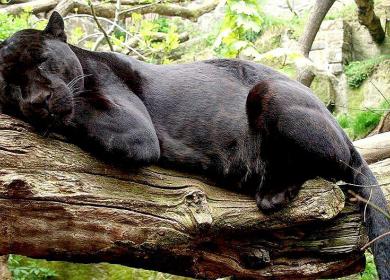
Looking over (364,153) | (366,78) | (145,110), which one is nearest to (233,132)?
(145,110)

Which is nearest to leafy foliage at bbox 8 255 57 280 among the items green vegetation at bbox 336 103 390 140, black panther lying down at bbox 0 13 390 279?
black panther lying down at bbox 0 13 390 279

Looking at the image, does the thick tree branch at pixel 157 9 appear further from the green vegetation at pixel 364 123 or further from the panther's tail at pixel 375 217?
the panther's tail at pixel 375 217

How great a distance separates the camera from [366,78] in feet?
29.6

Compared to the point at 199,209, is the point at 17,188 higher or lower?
higher

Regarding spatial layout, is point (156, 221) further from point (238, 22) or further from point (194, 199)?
point (238, 22)

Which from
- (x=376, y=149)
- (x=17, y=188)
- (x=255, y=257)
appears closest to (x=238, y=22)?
(x=376, y=149)

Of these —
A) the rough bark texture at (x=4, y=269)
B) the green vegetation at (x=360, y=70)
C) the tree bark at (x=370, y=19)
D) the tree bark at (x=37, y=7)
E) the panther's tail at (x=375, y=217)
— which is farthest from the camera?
the green vegetation at (x=360, y=70)

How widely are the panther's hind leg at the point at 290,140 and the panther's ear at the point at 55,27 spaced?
44.8 inches

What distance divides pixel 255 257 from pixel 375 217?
0.70m

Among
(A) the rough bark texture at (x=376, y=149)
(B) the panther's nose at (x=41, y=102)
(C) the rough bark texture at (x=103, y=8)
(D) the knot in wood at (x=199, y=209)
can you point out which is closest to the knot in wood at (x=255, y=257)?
(D) the knot in wood at (x=199, y=209)

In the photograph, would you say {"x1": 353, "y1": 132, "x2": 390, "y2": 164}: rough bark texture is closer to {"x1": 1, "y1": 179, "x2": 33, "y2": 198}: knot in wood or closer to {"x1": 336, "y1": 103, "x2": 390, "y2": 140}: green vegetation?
{"x1": 336, "y1": 103, "x2": 390, "y2": 140}: green vegetation

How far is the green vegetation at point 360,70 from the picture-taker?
8859 millimetres

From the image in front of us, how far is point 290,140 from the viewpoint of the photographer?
3.02 meters

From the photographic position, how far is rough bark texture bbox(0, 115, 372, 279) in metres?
2.54
